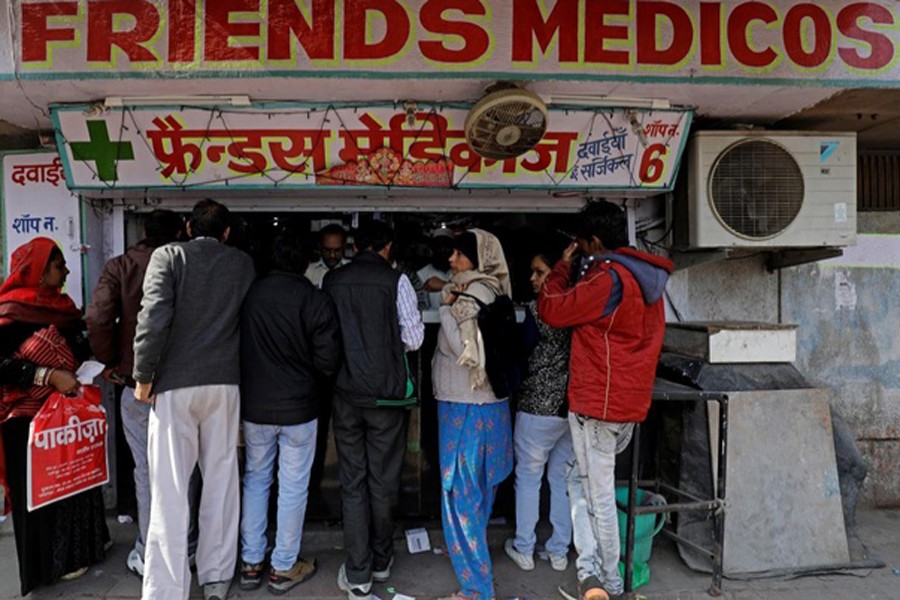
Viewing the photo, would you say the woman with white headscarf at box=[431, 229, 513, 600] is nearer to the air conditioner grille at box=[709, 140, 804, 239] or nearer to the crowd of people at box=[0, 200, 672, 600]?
the crowd of people at box=[0, 200, 672, 600]

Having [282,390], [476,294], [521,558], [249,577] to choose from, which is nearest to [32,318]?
[282,390]

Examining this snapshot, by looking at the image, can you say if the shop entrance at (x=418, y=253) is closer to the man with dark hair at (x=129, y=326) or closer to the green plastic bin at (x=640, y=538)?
the man with dark hair at (x=129, y=326)

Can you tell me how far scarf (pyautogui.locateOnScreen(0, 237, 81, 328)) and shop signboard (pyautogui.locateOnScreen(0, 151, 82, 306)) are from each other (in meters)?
0.76

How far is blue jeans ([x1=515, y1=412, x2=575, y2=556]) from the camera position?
3562 mm

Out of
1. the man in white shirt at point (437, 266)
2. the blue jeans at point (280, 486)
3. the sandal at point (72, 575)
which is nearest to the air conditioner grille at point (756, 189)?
the man in white shirt at point (437, 266)

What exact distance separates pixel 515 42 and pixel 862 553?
151 inches

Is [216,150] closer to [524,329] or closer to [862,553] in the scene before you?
[524,329]

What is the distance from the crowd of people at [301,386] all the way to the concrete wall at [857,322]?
207cm

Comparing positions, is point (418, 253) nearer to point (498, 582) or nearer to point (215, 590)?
point (498, 582)

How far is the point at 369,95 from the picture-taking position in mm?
3516

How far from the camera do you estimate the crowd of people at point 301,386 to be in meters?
3.04

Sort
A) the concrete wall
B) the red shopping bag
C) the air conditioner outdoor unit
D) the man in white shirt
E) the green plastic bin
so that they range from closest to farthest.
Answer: the red shopping bag, the green plastic bin, the air conditioner outdoor unit, the man in white shirt, the concrete wall

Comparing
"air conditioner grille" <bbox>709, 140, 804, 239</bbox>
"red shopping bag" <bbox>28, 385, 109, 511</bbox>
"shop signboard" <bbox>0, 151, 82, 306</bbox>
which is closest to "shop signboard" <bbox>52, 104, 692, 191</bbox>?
"air conditioner grille" <bbox>709, 140, 804, 239</bbox>

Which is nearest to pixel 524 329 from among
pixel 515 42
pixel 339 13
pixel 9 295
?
pixel 515 42
